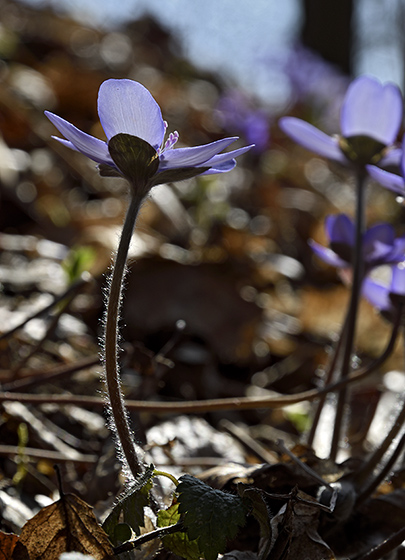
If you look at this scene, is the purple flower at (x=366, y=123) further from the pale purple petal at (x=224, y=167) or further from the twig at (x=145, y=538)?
the twig at (x=145, y=538)

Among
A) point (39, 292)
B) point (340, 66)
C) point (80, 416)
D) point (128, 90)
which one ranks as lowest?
point (340, 66)

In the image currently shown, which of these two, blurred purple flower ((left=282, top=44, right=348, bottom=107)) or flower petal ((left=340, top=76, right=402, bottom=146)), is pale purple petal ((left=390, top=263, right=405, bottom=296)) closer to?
flower petal ((left=340, top=76, right=402, bottom=146))

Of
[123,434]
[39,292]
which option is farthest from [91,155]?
[39,292]

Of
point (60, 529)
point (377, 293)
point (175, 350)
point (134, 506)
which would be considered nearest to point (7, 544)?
point (60, 529)

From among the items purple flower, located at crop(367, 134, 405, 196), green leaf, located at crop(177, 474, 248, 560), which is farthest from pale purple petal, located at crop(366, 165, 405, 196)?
green leaf, located at crop(177, 474, 248, 560)

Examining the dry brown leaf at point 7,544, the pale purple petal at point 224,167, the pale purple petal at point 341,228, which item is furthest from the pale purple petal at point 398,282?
the dry brown leaf at point 7,544

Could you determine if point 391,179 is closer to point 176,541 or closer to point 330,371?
point 330,371

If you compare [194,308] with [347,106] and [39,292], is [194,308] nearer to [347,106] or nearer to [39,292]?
[39,292]
